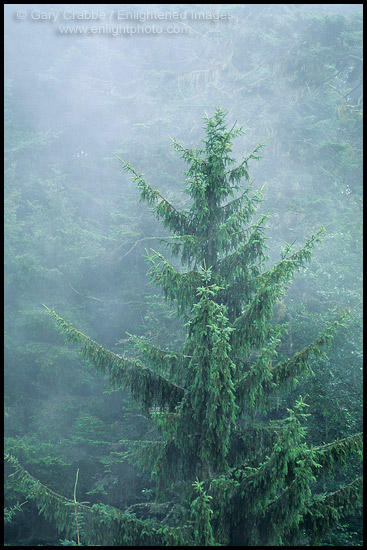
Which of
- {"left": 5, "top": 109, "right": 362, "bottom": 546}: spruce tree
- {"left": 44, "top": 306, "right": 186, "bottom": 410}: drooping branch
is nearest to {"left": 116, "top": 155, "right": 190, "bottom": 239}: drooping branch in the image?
{"left": 5, "top": 109, "right": 362, "bottom": 546}: spruce tree

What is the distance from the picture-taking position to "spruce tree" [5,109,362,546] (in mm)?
4520

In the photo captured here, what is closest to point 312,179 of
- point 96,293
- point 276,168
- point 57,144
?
point 276,168

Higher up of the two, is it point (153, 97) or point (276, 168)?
point (153, 97)

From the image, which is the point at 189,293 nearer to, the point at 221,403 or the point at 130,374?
the point at 130,374

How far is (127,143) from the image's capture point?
18.6m

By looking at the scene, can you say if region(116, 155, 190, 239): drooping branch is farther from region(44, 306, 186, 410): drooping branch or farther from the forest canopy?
region(44, 306, 186, 410): drooping branch

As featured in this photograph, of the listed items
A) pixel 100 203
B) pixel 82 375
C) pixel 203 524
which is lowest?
pixel 203 524

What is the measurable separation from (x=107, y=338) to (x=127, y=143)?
9.11 metres

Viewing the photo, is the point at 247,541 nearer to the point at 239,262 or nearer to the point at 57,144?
the point at 239,262

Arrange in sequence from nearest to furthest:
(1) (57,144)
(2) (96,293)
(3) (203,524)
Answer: (3) (203,524)
(2) (96,293)
(1) (57,144)

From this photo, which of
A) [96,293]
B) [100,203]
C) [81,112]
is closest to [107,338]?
[96,293]

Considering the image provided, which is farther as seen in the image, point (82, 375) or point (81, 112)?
point (81, 112)

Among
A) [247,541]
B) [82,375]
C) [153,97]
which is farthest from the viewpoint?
[153,97]

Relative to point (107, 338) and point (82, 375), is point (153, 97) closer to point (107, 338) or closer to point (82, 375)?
point (107, 338)
